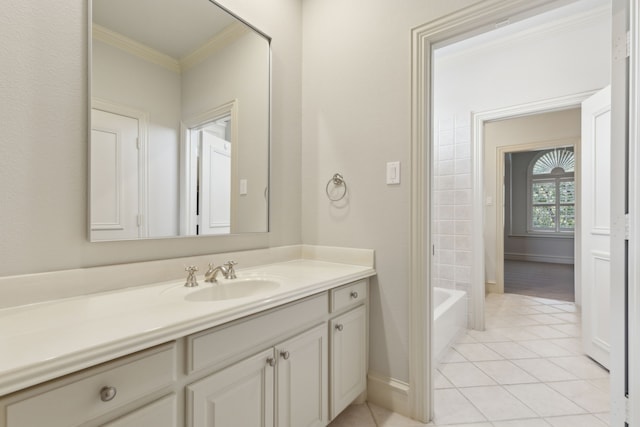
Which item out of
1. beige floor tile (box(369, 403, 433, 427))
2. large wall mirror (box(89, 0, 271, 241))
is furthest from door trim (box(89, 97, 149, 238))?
beige floor tile (box(369, 403, 433, 427))

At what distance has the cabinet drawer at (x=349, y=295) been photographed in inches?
58.3

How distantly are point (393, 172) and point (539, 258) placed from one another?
24.0 feet

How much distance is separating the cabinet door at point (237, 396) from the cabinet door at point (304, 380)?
6 cm

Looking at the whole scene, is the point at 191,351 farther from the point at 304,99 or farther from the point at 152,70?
the point at 304,99

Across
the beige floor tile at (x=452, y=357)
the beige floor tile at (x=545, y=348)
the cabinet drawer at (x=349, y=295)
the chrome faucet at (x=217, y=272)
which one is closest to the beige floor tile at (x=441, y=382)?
the beige floor tile at (x=452, y=357)

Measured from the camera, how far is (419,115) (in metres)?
1.61

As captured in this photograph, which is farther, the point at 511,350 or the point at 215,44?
the point at 511,350

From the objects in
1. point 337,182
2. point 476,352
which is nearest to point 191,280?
point 337,182

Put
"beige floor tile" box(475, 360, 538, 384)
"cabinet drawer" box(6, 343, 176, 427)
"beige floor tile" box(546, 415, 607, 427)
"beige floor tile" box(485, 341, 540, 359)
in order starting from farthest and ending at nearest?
"beige floor tile" box(485, 341, 540, 359), "beige floor tile" box(475, 360, 538, 384), "beige floor tile" box(546, 415, 607, 427), "cabinet drawer" box(6, 343, 176, 427)

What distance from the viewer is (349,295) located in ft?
5.21

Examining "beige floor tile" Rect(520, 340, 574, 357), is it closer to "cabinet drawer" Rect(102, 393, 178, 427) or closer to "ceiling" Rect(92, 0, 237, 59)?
"cabinet drawer" Rect(102, 393, 178, 427)

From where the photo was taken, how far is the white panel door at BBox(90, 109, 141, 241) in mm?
1194

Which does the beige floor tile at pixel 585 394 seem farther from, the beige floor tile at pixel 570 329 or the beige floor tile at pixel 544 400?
the beige floor tile at pixel 570 329

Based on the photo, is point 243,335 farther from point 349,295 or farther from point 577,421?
point 577,421
